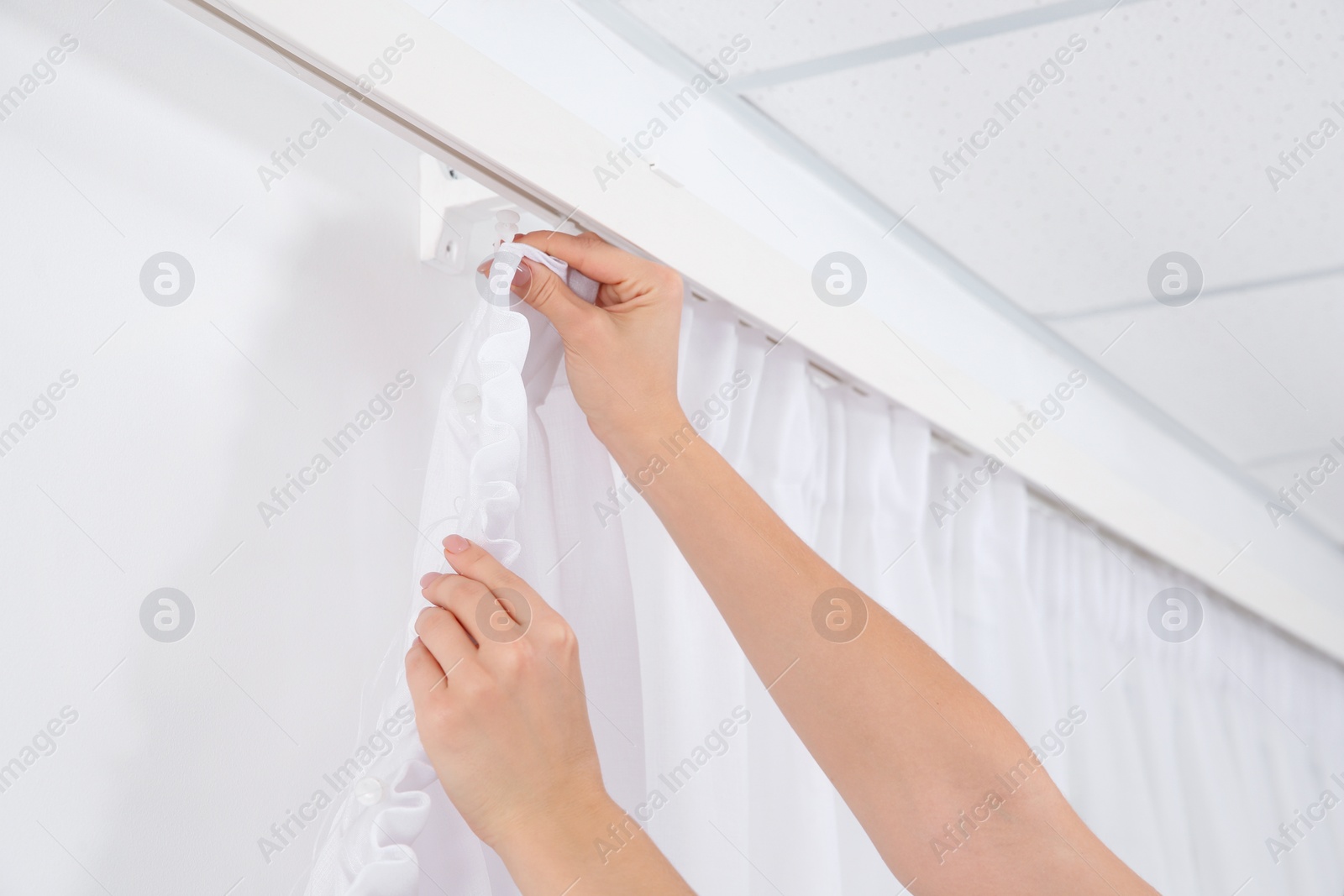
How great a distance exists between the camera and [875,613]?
0.71 metres

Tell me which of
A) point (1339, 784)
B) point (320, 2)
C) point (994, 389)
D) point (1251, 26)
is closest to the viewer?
point (320, 2)

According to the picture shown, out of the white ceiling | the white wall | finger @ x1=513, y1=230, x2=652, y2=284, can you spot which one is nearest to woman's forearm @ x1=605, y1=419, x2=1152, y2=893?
finger @ x1=513, y1=230, x2=652, y2=284

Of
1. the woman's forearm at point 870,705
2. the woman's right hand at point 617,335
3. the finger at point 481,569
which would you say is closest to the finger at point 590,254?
the woman's right hand at point 617,335

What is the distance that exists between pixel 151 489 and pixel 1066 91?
2.81 feet

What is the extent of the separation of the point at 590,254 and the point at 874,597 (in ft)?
1.60

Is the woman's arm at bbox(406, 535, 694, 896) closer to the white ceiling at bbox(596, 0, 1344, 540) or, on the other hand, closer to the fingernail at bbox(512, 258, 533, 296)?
the fingernail at bbox(512, 258, 533, 296)

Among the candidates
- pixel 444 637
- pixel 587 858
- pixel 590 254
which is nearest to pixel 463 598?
pixel 444 637

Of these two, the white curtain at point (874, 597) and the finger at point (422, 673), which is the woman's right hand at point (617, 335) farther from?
the finger at point (422, 673)

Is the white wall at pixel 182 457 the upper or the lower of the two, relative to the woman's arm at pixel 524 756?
upper

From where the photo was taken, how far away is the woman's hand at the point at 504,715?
49 cm

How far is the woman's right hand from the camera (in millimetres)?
670

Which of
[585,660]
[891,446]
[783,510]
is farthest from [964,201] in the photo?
[585,660]

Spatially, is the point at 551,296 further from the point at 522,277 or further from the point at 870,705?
the point at 870,705

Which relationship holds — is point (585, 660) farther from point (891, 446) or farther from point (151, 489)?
→ point (891, 446)
